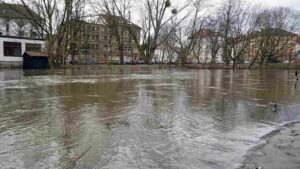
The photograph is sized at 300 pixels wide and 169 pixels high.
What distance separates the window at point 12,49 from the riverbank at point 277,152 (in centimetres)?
5339

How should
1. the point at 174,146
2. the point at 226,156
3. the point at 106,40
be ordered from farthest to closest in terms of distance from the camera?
1. the point at 106,40
2. the point at 174,146
3. the point at 226,156

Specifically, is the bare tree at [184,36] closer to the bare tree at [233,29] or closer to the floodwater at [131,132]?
the bare tree at [233,29]

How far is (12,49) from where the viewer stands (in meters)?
54.5

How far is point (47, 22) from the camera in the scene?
1893 inches

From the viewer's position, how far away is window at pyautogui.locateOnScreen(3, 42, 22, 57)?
54094 mm

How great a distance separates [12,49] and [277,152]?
180 ft

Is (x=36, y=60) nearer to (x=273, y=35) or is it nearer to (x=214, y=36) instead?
(x=214, y=36)

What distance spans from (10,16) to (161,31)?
28.4 m

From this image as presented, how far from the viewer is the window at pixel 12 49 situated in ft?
177

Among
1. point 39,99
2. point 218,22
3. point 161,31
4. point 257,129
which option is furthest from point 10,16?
point 257,129

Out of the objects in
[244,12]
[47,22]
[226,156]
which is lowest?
[226,156]

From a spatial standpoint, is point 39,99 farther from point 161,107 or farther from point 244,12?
point 244,12

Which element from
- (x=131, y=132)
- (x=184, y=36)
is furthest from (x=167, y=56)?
(x=131, y=132)

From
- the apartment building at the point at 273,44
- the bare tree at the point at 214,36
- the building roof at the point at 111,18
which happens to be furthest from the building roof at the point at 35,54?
the apartment building at the point at 273,44
